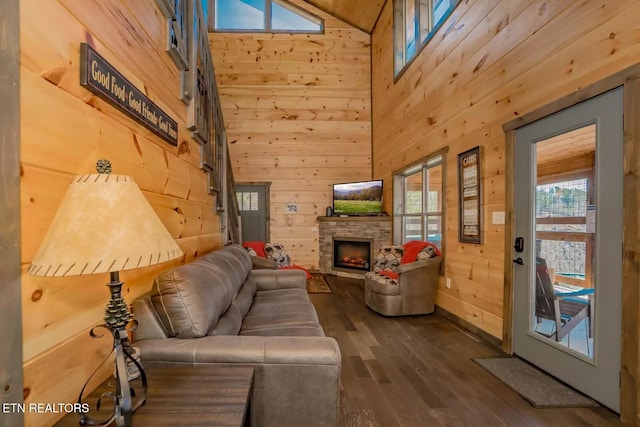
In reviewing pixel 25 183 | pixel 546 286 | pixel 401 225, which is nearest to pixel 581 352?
pixel 546 286

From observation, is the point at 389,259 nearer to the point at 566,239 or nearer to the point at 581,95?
the point at 566,239

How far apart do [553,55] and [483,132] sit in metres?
0.93

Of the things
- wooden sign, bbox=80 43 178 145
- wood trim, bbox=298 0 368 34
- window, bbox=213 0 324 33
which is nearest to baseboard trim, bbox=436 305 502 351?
wooden sign, bbox=80 43 178 145

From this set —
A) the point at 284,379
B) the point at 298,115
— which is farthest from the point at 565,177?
the point at 298,115

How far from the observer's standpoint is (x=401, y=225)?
5.92m

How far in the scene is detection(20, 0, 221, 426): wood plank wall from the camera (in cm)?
94

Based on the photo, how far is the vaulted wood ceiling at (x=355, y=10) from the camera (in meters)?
6.25

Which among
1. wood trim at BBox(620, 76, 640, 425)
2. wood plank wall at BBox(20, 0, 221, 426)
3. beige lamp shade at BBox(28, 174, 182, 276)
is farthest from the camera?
wood trim at BBox(620, 76, 640, 425)

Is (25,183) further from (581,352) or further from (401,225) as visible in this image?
(401,225)

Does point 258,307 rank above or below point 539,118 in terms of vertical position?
below

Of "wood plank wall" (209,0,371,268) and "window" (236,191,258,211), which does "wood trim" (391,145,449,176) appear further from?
"window" (236,191,258,211)

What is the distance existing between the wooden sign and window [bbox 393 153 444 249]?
3.34m

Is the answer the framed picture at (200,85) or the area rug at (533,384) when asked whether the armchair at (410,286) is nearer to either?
the area rug at (533,384)

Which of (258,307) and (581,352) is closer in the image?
(581,352)
